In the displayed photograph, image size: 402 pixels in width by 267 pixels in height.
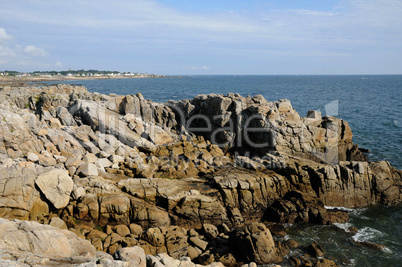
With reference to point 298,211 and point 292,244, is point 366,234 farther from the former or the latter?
point 292,244

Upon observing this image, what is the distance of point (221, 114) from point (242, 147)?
4.71 meters

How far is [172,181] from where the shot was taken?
2305 cm

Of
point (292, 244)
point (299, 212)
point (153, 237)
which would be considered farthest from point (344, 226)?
point (153, 237)

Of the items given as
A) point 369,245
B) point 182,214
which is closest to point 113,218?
point 182,214

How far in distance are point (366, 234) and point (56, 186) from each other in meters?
21.3

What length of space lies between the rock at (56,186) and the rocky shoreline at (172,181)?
0.21 feet

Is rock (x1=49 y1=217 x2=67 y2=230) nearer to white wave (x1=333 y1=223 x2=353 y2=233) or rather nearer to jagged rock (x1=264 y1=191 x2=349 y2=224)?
jagged rock (x1=264 y1=191 x2=349 y2=224)

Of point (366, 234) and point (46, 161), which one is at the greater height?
point (46, 161)

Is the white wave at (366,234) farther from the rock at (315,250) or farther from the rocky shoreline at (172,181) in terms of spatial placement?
the rock at (315,250)

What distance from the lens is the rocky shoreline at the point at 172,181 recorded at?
1734 cm

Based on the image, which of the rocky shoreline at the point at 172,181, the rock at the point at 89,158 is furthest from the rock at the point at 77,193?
the rock at the point at 89,158

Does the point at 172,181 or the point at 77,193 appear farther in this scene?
the point at 172,181

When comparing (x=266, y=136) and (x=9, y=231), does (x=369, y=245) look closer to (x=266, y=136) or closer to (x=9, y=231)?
(x=266, y=136)

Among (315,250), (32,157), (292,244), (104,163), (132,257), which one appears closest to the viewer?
(132,257)
